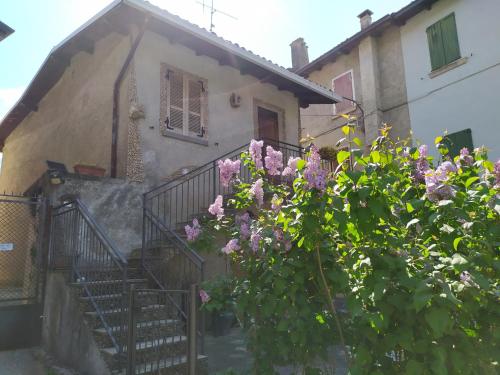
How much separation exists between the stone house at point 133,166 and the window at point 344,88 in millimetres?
2394

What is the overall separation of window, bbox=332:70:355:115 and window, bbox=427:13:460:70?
8.96 feet

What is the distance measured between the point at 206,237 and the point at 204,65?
261 inches

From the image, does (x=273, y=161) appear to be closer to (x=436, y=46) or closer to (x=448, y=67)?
(x=448, y=67)

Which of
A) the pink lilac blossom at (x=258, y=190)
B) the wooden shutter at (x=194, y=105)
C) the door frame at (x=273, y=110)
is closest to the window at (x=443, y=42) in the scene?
the door frame at (x=273, y=110)

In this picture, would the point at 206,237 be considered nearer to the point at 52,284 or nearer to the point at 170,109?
the point at 52,284

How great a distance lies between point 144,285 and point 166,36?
5016 millimetres

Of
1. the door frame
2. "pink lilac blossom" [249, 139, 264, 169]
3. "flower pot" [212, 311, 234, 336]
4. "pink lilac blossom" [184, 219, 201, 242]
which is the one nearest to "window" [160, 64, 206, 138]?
the door frame

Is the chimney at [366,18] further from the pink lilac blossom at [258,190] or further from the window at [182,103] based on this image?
the pink lilac blossom at [258,190]

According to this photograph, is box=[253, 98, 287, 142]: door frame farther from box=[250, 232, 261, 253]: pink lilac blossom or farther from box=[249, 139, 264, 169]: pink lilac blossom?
box=[250, 232, 261, 253]: pink lilac blossom

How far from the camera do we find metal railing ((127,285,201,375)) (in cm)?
307

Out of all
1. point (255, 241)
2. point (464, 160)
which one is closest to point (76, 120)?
point (255, 241)

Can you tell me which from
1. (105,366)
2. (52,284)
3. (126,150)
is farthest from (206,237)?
(126,150)

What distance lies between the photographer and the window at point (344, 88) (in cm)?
1331

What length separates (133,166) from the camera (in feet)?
23.3
